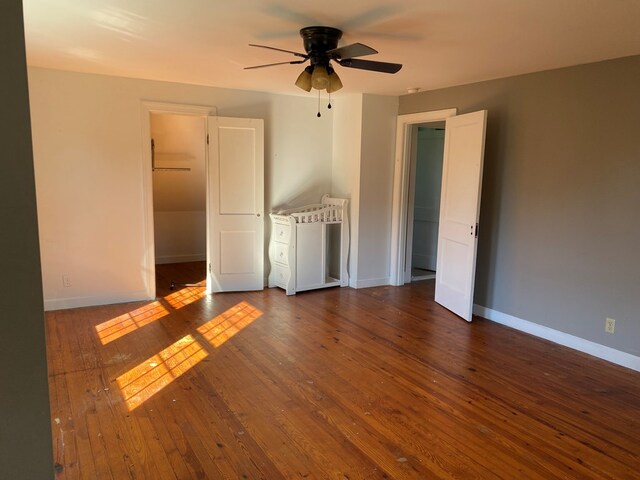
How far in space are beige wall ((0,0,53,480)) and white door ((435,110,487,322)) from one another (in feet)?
12.7

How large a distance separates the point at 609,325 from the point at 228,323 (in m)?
3.22

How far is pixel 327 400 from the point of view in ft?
9.29

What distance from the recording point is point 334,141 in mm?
5773

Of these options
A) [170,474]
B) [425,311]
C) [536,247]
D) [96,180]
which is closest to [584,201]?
[536,247]

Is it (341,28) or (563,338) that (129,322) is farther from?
(563,338)

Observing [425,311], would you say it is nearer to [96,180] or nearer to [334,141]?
[334,141]

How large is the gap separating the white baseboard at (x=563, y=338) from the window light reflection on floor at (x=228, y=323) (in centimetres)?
234

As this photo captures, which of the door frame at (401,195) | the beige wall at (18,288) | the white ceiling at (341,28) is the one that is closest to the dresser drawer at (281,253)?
the door frame at (401,195)

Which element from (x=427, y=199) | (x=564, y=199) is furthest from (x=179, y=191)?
(x=564, y=199)

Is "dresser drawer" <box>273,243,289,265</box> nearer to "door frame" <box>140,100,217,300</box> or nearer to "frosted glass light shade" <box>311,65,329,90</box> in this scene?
"door frame" <box>140,100,217,300</box>

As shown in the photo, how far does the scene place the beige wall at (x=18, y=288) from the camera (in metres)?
0.83

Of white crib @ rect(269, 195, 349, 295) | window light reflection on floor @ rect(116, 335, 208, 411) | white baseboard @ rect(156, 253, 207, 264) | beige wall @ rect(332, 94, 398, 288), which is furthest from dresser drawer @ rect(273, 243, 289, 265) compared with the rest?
white baseboard @ rect(156, 253, 207, 264)

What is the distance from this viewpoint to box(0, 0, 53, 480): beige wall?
83 cm

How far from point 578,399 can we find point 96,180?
4.54 metres
